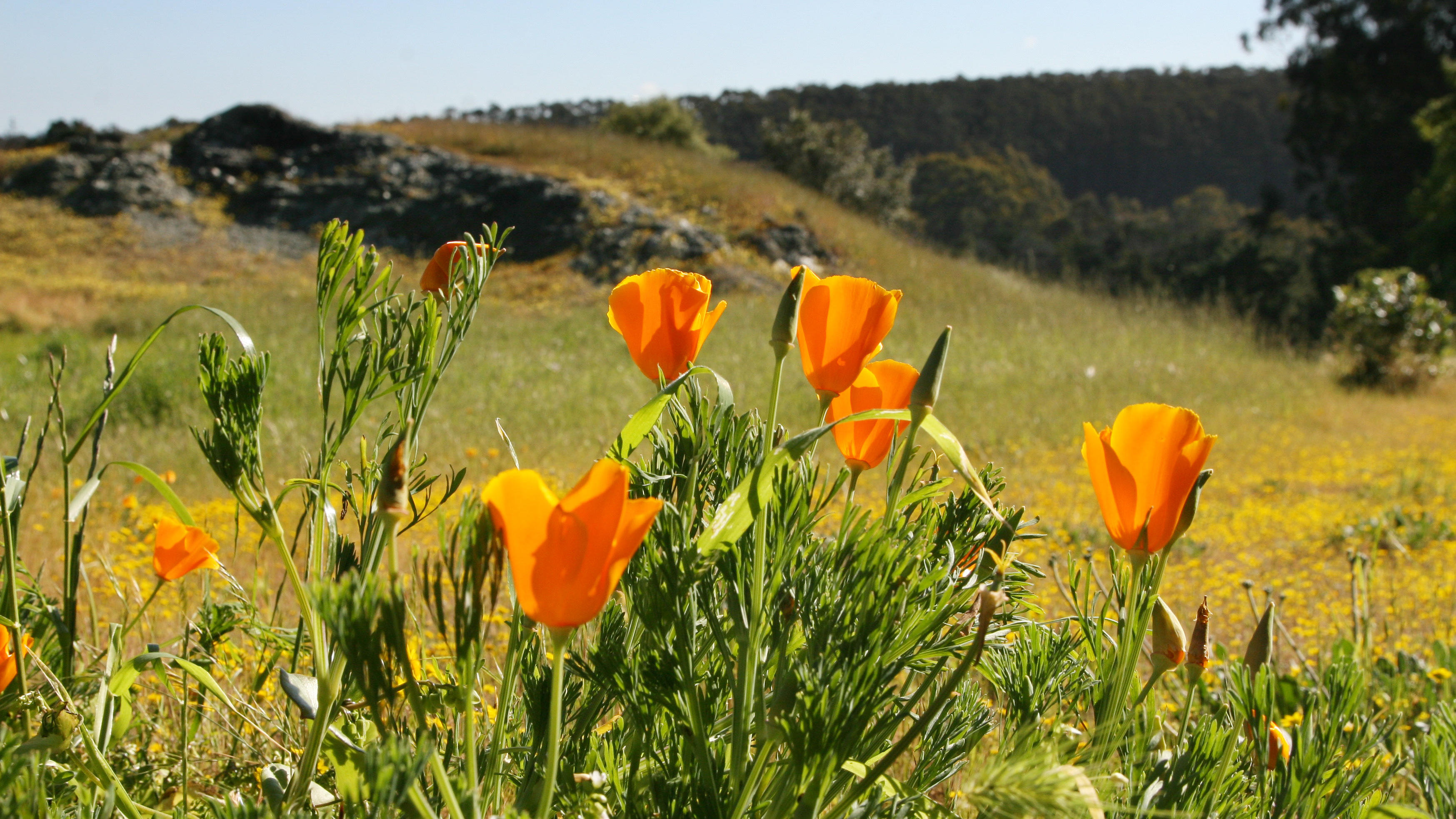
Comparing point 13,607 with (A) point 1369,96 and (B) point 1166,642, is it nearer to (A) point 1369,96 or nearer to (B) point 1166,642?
(B) point 1166,642

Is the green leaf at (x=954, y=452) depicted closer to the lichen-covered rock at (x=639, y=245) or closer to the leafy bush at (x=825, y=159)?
the lichen-covered rock at (x=639, y=245)

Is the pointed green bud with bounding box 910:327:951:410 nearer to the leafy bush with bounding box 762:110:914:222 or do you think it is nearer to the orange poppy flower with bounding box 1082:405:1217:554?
the orange poppy flower with bounding box 1082:405:1217:554

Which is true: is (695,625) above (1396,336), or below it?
above

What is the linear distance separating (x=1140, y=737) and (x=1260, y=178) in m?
54.5

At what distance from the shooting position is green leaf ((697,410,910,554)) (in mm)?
462

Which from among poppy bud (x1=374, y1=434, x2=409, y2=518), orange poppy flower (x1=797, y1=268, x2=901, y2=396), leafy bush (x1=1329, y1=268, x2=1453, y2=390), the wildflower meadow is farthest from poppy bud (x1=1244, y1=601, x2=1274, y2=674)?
leafy bush (x1=1329, y1=268, x2=1453, y2=390)

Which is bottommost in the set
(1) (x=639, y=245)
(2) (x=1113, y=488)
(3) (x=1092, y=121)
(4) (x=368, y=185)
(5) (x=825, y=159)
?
(1) (x=639, y=245)

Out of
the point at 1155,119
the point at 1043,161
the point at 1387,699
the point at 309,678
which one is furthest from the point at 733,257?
Result: the point at 1155,119

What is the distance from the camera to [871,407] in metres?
0.72

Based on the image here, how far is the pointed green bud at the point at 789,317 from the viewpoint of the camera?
1.97 feet

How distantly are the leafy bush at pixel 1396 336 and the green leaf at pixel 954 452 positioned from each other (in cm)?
937

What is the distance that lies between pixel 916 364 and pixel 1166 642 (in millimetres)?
6722

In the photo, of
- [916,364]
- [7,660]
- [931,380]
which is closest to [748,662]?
[931,380]

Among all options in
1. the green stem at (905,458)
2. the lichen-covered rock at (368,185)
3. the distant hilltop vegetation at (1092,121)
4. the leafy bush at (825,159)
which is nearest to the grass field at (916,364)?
the green stem at (905,458)
